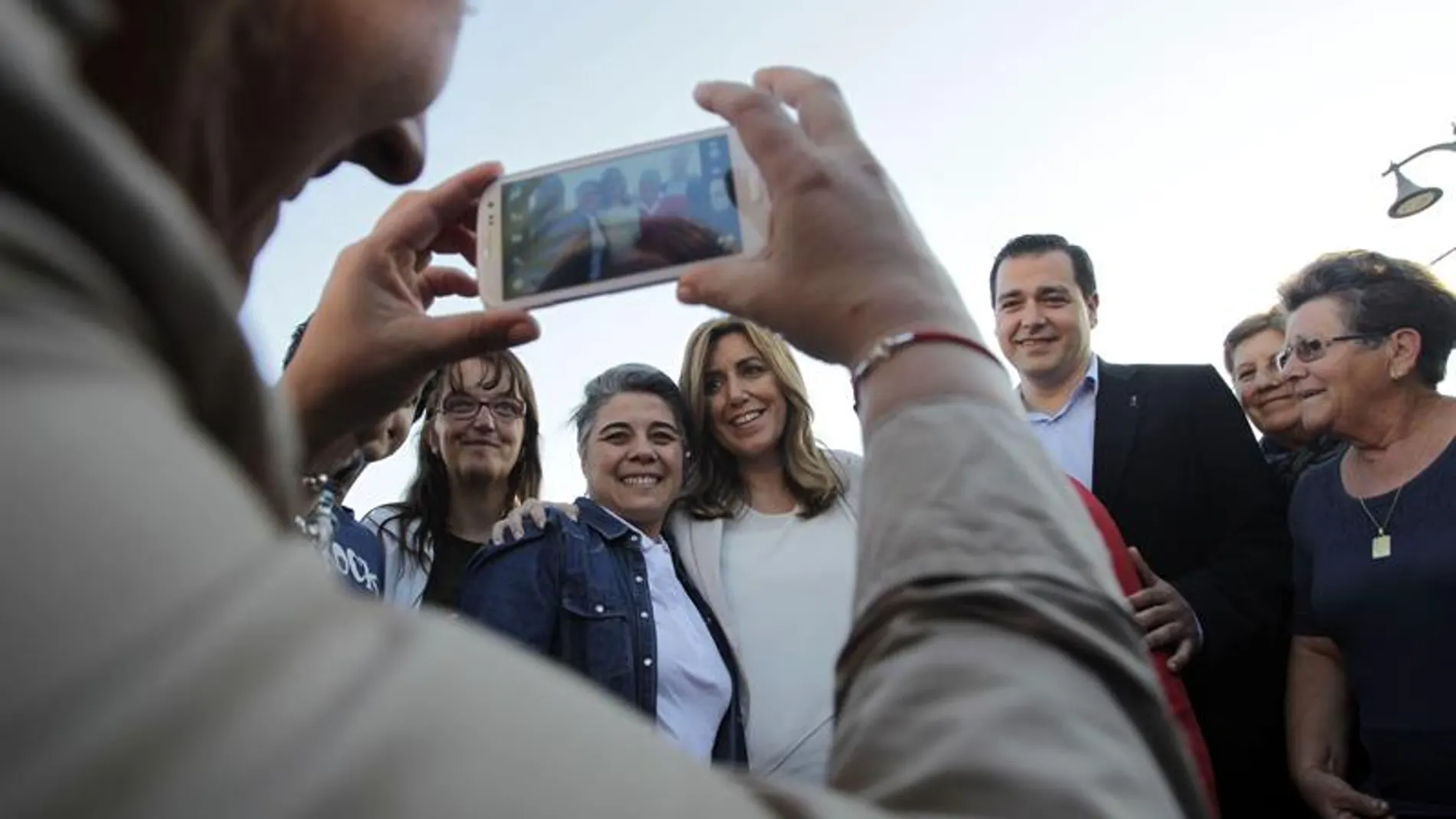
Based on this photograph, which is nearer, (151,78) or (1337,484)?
(151,78)

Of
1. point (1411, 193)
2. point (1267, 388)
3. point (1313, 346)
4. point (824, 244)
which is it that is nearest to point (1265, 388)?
point (1267, 388)

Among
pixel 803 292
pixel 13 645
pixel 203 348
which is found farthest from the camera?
pixel 803 292

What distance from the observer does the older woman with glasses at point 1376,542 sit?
277 centimetres

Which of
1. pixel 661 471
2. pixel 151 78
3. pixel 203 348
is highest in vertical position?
pixel 151 78

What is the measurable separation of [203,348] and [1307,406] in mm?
3586

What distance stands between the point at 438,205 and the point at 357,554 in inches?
69.7

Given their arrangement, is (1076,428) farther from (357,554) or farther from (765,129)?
(765,129)

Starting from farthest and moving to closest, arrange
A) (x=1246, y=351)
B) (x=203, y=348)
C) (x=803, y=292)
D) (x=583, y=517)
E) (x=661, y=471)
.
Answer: (x=1246, y=351) → (x=661, y=471) → (x=583, y=517) → (x=803, y=292) → (x=203, y=348)

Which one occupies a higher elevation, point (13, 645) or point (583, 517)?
point (13, 645)

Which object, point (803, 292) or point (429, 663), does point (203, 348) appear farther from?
point (803, 292)

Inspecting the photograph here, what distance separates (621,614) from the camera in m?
2.88

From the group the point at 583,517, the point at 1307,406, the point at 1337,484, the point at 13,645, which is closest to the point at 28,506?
the point at 13,645

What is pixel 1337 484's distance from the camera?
A: 127 inches

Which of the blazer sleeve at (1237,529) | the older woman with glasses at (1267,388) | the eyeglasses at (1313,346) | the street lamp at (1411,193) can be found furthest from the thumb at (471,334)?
the street lamp at (1411,193)
